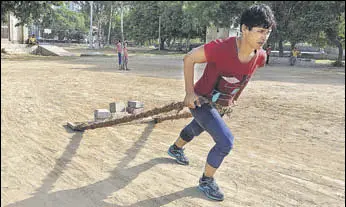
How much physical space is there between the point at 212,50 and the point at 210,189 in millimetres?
1227

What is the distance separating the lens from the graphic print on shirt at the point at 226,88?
9.71ft

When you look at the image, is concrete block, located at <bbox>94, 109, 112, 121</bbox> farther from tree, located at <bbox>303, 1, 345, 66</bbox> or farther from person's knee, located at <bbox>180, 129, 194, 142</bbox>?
tree, located at <bbox>303, 1, 345, 66</bbox>

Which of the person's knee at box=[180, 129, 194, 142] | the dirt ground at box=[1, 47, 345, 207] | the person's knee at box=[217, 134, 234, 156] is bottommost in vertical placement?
the dirt ground at box=[1, 47, 345, 207]

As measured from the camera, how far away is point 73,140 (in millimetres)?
4746

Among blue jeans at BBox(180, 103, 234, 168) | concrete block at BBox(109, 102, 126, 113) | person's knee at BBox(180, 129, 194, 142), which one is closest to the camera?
blue jeans at BBox(180, 103, 234, 168)

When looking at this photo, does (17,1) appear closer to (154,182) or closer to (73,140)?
(73,140)

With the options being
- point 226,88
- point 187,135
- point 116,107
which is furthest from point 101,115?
point 226,88

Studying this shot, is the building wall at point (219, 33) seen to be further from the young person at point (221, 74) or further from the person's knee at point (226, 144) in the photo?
the person's knee at point (226, 144)

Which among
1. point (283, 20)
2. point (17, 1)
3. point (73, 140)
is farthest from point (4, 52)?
point (73, 140)

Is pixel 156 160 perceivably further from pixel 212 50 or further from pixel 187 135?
pixel 212 50

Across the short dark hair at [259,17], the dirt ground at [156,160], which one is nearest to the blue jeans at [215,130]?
the dirt ground at [156,160]

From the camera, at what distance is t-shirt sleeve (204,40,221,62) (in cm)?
277

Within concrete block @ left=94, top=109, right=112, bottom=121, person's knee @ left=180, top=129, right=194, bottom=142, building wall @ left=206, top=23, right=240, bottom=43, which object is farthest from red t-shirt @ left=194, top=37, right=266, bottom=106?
building wall @ left=206, top=23, right=240, bottom=43

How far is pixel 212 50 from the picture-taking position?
2.77 meters
